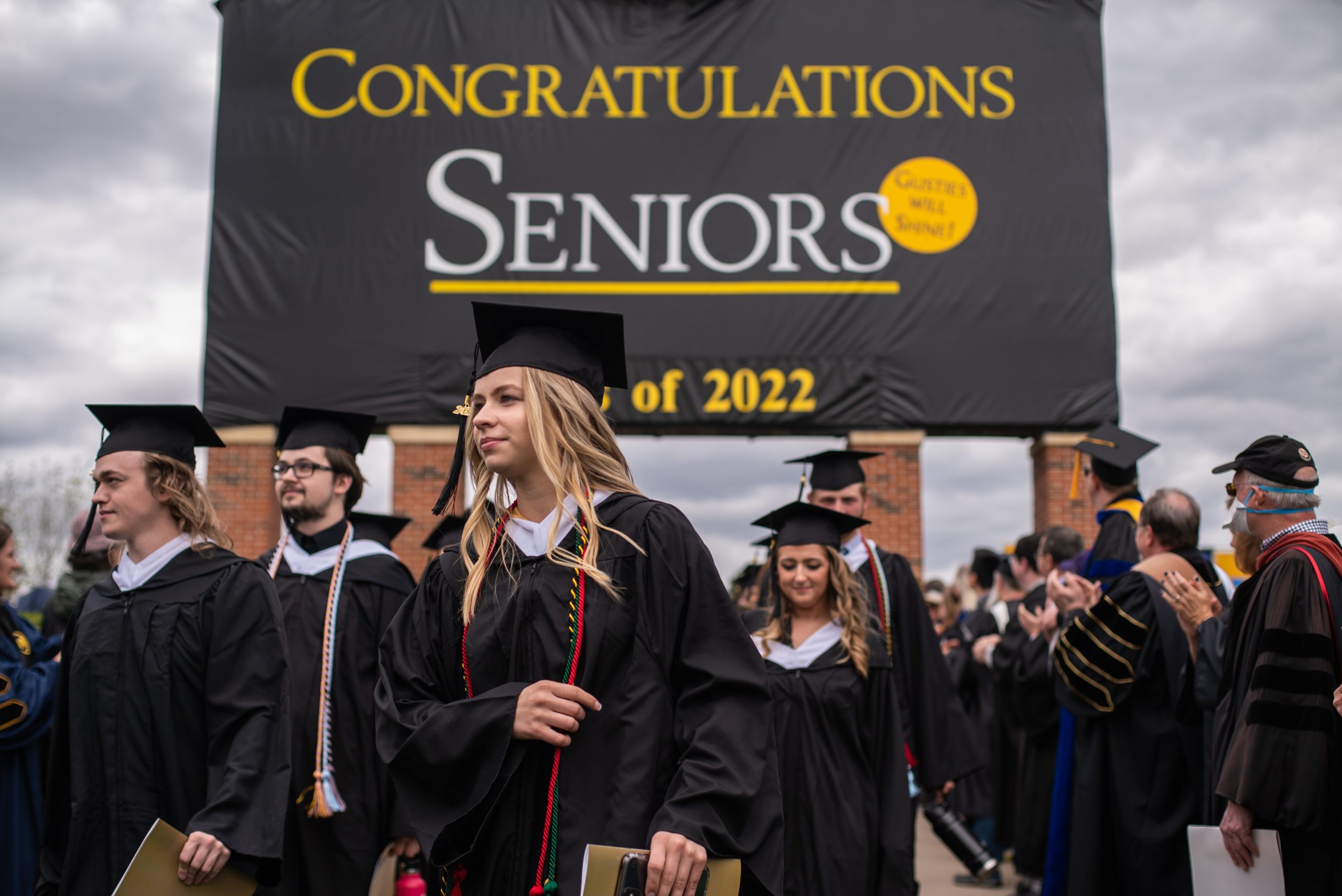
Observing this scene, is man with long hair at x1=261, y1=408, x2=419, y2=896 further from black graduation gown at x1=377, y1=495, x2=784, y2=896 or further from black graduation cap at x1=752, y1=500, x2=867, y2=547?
black graduation gown at x1=377, y1=495, x2=784, y2=896

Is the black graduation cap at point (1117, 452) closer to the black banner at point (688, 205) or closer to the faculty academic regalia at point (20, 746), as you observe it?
the faculty academic regalia at point (20, 746)

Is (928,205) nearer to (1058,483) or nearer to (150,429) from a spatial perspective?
(1058,483)

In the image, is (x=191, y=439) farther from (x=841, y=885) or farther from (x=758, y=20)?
(x=758, y=20)

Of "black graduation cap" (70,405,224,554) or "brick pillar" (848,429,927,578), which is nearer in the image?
"black graduation cap" (70,405,224,554)

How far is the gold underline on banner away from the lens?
41.9ft

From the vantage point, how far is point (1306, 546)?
3.75 meters

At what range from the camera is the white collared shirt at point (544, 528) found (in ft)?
8.18

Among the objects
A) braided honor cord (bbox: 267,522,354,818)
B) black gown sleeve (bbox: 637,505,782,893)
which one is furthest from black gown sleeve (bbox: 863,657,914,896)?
black gown sleeve (bbox: 637,505,782,893)

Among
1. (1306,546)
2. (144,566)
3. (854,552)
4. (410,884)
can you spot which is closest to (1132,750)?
(854,552)

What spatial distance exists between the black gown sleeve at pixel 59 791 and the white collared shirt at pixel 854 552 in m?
3.04

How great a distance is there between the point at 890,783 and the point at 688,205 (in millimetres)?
9410

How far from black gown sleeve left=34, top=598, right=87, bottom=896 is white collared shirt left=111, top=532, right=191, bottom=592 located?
0.15 metres

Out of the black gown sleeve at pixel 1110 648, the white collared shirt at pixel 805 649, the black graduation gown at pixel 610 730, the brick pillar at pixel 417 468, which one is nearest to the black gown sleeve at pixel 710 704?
the black graduation gown at pixel 610 730

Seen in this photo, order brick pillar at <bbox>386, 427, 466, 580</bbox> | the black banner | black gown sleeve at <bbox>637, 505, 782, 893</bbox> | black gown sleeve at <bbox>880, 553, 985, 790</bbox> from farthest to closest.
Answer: brick pillar at <bbox>386, 427, 466, 580</bbox>
the black banner
black gown sleeve at <bbox>880, 553, 985, 790</bbox>
black gown sleeve at <bbox>637, 505, 782, 893</bbox>
